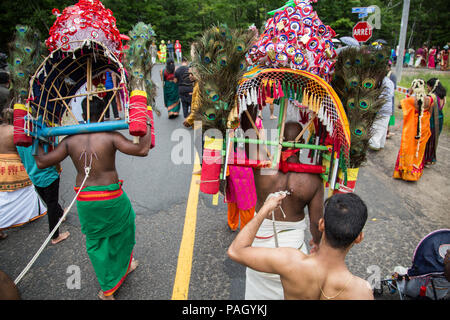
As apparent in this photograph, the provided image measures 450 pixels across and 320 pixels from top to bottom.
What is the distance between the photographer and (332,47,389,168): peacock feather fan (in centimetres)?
212

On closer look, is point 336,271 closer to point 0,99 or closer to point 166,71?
point 0,99

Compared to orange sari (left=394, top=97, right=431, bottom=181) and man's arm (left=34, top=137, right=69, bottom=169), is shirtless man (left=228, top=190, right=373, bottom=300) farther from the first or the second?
orange sari (left=394, top=97, right=431, bottom=181)

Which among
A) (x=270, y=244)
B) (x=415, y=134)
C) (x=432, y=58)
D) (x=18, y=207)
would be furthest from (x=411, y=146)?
(x=432, y=58)

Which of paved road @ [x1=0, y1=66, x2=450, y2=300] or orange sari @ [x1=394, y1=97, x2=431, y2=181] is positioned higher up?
orange sari @ [x1=394, y1=97, x2=431, y2=181]

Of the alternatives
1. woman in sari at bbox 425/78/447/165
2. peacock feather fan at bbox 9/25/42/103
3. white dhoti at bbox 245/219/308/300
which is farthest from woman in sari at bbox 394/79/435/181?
peacock feather fan at bbox 9/25/42/103

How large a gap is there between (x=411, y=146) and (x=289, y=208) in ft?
14.3

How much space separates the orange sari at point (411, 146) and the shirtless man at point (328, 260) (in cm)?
460

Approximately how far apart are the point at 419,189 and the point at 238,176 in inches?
150

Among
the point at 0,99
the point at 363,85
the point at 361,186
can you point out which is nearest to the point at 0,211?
the point at 0,99

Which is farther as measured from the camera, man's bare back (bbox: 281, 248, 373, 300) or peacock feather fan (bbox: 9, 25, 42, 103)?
peacock feather fan (bbox: 9, 25, 42, 103)

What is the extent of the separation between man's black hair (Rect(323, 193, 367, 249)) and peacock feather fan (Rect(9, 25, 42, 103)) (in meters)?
2.64

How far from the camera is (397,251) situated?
11.6 feet

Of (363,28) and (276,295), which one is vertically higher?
(363,28)

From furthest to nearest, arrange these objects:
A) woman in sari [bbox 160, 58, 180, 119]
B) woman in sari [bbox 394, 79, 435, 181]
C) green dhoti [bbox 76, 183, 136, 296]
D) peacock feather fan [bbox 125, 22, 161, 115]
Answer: woman in sari [bbox 160, 58, 180, 119] → woman in sari [bbox 394, 79, 435, 181] → green dhoti [bbox 76, 183, 136, 296] → peacock feather fan [bbox 125, 22, 161, 115]
